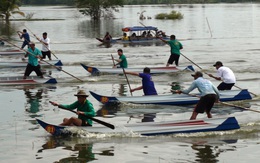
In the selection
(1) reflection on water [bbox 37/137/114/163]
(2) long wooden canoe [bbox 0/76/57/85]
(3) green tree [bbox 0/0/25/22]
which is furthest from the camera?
(3) green tree [bbox 0/0/25/22]

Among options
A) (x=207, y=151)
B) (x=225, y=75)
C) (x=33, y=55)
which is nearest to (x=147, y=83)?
(x=225, y=75)

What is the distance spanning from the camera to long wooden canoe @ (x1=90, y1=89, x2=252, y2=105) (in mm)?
19938

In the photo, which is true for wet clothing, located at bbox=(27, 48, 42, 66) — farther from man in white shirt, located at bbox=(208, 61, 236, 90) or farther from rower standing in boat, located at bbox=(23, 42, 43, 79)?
man in white shirt, located at bbox=(208, 61, 236, 90)

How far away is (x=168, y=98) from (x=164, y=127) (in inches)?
182

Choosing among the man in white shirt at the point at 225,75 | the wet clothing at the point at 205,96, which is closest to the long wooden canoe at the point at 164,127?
the wet clothing at the point at 205,96

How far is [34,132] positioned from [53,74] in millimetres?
13003

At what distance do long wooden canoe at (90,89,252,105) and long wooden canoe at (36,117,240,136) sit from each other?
4.27 m

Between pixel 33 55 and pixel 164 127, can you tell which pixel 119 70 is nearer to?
pixel 33 55

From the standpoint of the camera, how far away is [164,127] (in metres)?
15.6

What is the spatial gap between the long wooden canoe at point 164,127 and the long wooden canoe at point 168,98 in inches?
168

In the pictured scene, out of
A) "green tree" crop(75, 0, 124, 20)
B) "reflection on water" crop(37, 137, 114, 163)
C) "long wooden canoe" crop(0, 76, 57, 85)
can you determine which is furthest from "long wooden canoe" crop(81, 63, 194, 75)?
"green tree" crop(75, 0, 124, 20)

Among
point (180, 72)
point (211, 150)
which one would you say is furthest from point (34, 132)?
point (180, 72)

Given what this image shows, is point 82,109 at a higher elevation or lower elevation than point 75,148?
higher

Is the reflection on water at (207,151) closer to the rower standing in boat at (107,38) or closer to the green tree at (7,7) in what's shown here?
the rower standing in boat at (107,38)
